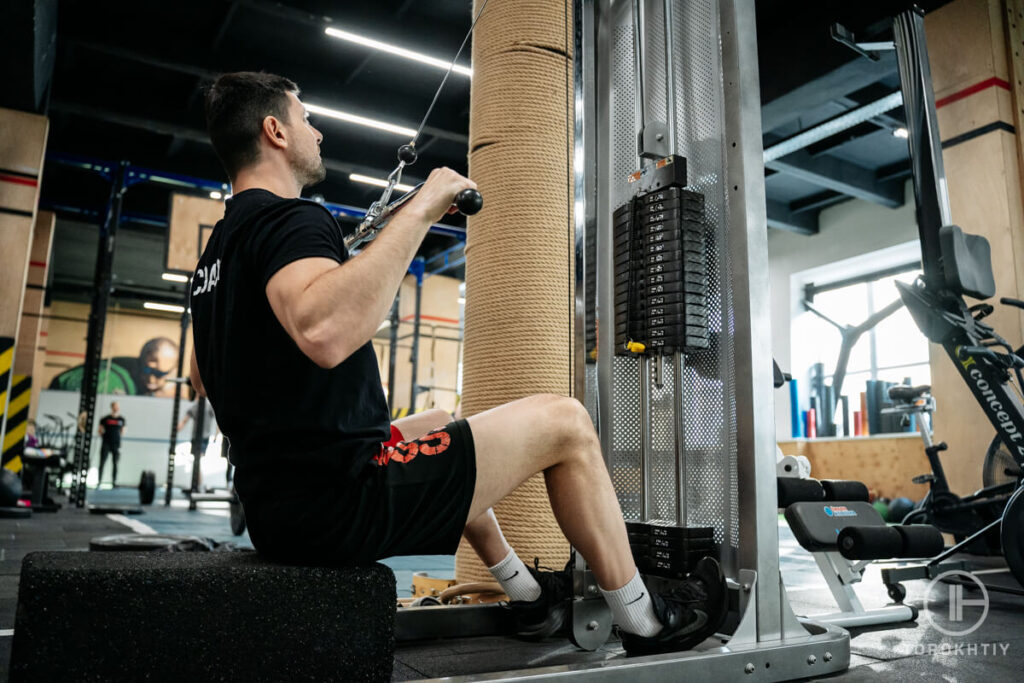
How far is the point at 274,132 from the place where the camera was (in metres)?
1.42

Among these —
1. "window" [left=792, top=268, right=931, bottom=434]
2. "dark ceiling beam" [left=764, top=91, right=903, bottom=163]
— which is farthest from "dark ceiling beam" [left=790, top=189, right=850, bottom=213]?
"dark ceiling beam" [left=764, top=91, right=903, bottom=163]

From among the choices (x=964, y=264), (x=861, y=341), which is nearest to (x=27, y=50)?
(x=964, y=264)

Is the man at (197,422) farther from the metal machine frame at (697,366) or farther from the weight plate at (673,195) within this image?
the weight plate at (673,195)

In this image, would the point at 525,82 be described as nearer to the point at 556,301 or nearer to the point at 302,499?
the point at 556,301

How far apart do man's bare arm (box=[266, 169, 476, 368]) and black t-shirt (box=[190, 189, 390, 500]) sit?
4 cm

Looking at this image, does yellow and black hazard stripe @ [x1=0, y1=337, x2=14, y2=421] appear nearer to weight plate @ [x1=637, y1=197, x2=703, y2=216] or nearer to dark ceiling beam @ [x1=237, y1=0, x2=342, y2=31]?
dark ceiling beam @ [x1=237, y1=0, x2=342, y2=31]

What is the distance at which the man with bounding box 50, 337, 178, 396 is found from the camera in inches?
577

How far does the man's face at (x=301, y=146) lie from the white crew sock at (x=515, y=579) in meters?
0.99

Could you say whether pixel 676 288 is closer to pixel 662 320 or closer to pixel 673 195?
pixel 662 320

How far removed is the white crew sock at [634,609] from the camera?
1.43 m

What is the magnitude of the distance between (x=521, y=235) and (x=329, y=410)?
1398mm

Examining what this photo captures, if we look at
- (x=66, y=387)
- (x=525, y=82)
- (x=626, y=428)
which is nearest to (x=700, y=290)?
(x=626, y=428)

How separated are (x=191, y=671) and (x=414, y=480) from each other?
1.40 ft

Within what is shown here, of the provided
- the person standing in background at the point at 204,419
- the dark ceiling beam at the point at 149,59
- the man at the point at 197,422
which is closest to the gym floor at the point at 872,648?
the man at the point at 197,422
